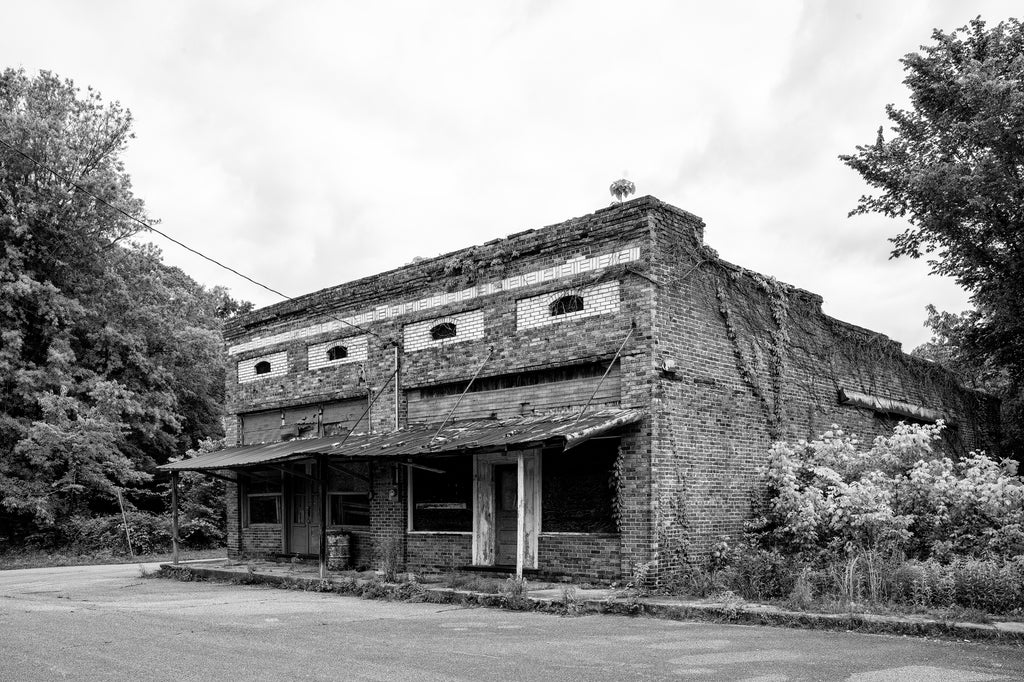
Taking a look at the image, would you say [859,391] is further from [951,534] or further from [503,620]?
[503,620]

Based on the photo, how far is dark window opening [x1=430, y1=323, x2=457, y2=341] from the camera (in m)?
17.1

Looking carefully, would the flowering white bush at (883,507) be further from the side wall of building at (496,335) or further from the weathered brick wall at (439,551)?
the weathered brick wall at (439,551)

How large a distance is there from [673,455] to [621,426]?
1.03 metres

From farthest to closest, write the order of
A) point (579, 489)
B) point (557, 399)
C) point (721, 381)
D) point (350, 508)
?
point (350, 508) < point (557, 399) < point (721, 381) < point (579, 489)

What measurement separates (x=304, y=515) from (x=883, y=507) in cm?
1274

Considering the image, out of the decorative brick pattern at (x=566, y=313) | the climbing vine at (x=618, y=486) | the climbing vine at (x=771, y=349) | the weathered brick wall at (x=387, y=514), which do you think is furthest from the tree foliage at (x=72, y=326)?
the climbing vine at (x=771, y=349)

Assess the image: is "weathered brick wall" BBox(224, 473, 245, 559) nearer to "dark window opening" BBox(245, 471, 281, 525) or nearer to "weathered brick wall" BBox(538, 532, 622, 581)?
"dark window opening" BBox(245, 471, 281, 525)

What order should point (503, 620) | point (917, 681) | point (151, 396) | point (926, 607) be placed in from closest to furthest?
point (917, 681), point (926, 607), point (503, 620), point (151, 396)

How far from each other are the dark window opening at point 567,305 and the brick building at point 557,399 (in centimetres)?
5

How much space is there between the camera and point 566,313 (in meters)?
15.2

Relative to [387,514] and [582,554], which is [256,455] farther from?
[582,554]

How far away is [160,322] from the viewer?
3238cm

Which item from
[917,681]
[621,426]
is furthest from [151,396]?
[917,681]

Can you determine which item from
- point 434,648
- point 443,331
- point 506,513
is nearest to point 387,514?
point 506,513
